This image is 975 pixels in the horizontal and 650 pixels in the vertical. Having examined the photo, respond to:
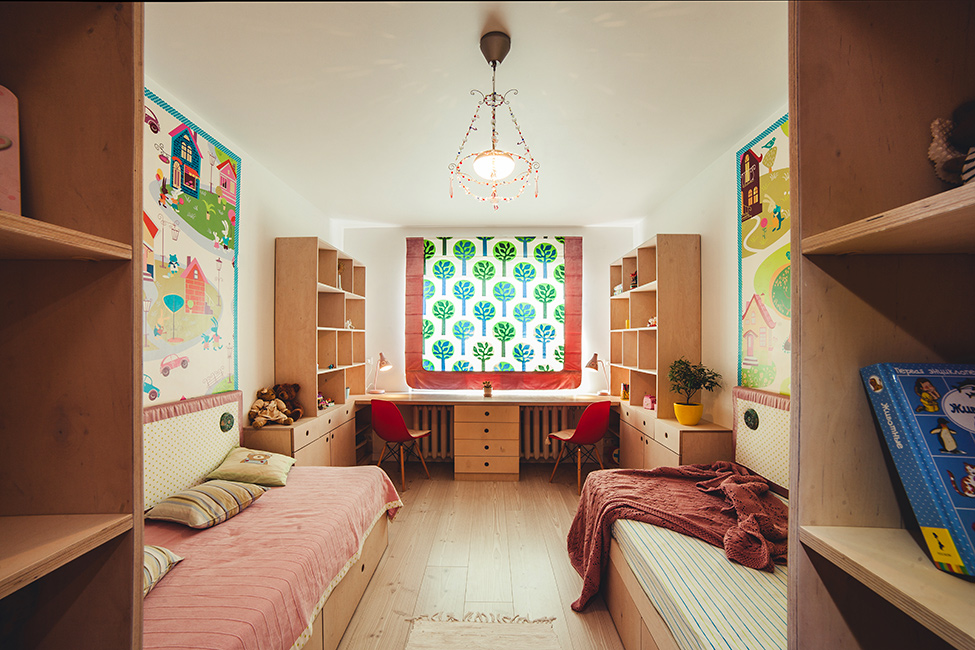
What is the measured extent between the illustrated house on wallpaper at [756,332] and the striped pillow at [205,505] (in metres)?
3.21

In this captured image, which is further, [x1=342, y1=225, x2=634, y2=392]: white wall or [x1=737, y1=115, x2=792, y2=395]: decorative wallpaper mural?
[x1=342, y1=225, x2=634, y2=392]: white wall

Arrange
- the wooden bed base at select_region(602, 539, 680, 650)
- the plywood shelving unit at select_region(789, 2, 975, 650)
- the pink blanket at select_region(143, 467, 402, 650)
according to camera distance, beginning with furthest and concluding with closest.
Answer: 1. the wooden bed base at select_region(602, 539, 680, 650)
2. the pink blanket at select_region(143, 467, 402, 650)
3. the plywood shelving unit at select_region(789, 2, 975, 650)

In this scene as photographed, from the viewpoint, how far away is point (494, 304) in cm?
512

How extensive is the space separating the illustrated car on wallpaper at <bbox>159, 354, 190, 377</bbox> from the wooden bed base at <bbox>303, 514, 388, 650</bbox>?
1495mm

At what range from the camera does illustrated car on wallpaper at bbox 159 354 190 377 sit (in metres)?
2.42

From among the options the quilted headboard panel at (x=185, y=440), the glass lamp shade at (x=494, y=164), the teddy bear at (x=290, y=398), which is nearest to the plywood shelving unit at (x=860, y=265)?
the glass lamp shade at (x=494, y=164)

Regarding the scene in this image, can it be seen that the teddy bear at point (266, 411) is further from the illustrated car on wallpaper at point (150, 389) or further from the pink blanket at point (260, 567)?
the illustrated car on wallpaper at point (150, 389)

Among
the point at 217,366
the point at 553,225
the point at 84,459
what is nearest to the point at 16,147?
the point at 84,459

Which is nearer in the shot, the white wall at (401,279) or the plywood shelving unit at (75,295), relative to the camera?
the plywood shelving unit at (75,295)

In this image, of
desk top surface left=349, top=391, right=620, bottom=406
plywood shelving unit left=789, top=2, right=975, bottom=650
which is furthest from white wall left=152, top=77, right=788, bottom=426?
plywood shelving unit left=789, top=2, right=975, bottom=650

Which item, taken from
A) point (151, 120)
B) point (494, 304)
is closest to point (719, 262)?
point (494, 304)

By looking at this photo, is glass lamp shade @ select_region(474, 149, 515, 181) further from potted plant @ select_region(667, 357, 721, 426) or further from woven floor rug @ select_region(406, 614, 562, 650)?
woven floor rug @ select_region(406, 614, 562, 650)

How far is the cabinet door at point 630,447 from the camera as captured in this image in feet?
12.8

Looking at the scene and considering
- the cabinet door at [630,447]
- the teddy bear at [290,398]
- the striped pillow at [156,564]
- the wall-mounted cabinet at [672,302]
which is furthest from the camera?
the cabinet door at [630,447]
